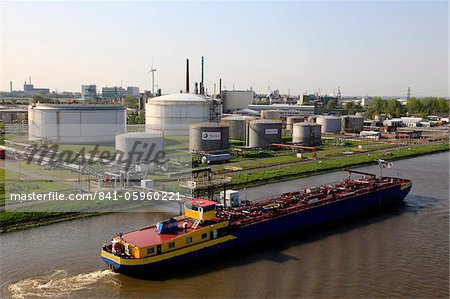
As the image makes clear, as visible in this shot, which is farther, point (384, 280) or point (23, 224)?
point (23, 224)

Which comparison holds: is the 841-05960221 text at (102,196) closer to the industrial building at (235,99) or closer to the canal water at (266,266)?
the canal water at (266,266)

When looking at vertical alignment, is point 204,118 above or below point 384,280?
above

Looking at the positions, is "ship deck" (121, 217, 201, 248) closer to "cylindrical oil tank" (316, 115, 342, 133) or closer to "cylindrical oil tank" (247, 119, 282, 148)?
"cylindrical oil tank" (247, 119, 282, 148)

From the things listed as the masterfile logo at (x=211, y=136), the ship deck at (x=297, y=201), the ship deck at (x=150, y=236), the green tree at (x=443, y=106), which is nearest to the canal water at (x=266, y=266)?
the ship deck at (x=150, y=236)

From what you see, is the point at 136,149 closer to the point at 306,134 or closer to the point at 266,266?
the point at 266,266

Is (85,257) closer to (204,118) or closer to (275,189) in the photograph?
(275,189)

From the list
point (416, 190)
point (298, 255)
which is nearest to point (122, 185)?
point (298, 255)

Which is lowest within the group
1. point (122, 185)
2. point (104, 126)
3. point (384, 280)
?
point (384, 280)
